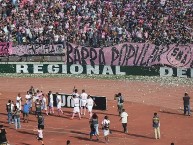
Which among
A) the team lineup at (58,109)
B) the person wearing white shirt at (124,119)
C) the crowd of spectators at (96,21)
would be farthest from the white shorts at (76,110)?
the crowd of spectators at (96,21)

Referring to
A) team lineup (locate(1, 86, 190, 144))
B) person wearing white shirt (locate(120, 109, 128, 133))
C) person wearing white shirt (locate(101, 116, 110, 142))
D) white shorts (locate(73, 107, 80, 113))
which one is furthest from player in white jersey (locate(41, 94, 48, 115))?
person wearing white shirt (locate(101, 116, 110, 142))

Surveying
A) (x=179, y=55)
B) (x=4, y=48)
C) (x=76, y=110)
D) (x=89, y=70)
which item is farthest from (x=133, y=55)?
(x=76, y=110)

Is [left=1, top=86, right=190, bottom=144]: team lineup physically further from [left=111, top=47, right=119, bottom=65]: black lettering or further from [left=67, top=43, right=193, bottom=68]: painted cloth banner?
[left=111, top=47, right=119, bottom=65]: black lettering

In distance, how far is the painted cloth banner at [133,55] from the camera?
5116cm

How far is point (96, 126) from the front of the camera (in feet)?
111

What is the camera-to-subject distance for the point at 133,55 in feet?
172

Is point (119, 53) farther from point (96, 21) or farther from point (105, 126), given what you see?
point (105, 126)

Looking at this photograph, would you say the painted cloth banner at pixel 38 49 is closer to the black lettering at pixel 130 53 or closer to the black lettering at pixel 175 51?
the black lettering at pixel 130 53

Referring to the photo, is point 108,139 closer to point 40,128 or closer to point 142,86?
point 40,128

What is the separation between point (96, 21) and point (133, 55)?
6354 mm

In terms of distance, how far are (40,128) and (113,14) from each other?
1003 inches

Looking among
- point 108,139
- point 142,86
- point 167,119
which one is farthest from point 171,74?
point 108,139

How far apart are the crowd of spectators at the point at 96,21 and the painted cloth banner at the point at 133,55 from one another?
0.91 metres

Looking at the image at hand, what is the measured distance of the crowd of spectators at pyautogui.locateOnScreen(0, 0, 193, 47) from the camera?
2131 inches
